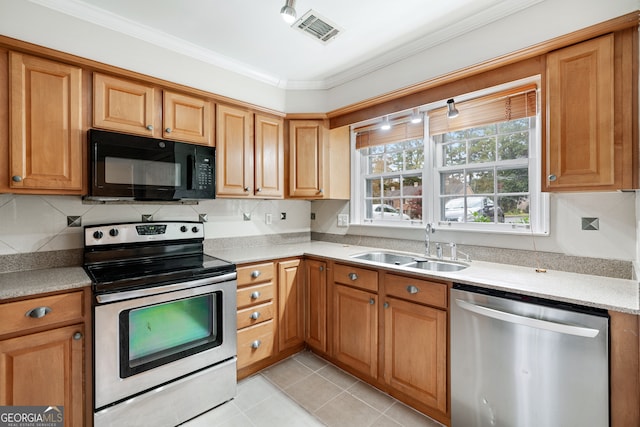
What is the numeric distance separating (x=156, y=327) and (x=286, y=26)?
2163 millimetres

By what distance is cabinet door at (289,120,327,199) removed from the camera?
9.46 ft

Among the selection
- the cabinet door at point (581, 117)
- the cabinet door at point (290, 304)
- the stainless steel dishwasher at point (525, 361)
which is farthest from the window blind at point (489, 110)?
the cabinet door at point (290, 304)

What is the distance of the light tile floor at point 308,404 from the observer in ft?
5.97

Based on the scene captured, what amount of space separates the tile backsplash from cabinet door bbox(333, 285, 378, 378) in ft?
3.91

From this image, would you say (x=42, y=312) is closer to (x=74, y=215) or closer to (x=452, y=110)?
(x=74, y=215)

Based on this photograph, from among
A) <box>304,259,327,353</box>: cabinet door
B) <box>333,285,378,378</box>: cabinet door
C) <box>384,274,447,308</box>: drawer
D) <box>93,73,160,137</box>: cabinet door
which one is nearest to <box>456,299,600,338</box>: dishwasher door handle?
<box>384,274,447,308</box>: drawer

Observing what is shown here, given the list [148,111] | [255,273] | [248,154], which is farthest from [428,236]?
[148,111]

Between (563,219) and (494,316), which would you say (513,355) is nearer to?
(494,316)

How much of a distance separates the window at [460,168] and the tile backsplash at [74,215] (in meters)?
1.22

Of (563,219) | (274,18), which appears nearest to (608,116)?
(563,219)

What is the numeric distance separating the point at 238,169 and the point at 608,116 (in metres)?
2.40

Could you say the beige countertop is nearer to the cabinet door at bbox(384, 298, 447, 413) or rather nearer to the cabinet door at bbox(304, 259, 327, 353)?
the cabinet door at bbox(384, 298, 447, 413)

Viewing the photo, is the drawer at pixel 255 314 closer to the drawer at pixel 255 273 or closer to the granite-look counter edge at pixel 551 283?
the drawer at pixel 255 273

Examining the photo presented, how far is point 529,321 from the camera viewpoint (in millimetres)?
1397
